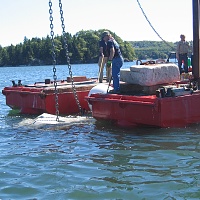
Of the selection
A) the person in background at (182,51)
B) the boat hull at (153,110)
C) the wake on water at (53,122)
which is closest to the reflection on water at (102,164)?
the boat hull at (153,110)

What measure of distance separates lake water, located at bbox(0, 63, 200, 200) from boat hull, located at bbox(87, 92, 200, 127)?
233mm

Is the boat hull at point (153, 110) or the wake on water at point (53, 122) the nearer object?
the boat hull at point (153, 110)

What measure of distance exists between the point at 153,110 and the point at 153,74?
1.36 meters

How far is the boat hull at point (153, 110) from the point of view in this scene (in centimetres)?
1033

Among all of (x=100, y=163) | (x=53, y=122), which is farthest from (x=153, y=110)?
(x=53, y=122)

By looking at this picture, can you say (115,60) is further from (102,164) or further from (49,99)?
(102,164)

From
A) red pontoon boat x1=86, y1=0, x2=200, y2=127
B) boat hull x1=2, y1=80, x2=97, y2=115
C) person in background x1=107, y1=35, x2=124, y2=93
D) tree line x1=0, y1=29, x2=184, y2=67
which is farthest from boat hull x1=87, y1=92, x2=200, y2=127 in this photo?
tree line x1=0, y1=29, x2=184, y2=67

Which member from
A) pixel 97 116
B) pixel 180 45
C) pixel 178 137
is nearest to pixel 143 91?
pixel 97 116

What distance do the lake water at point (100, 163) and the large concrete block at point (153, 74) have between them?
1.34 m

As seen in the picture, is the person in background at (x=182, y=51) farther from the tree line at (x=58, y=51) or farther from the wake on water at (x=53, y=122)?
the tree line at (x=58, y=51)

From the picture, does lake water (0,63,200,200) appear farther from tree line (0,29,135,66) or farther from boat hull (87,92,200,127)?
tree line (0,29,135,66)

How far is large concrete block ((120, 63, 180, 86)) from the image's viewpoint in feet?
37.3

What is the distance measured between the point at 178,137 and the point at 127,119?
66.3 inches

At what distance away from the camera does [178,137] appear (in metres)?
9.89
